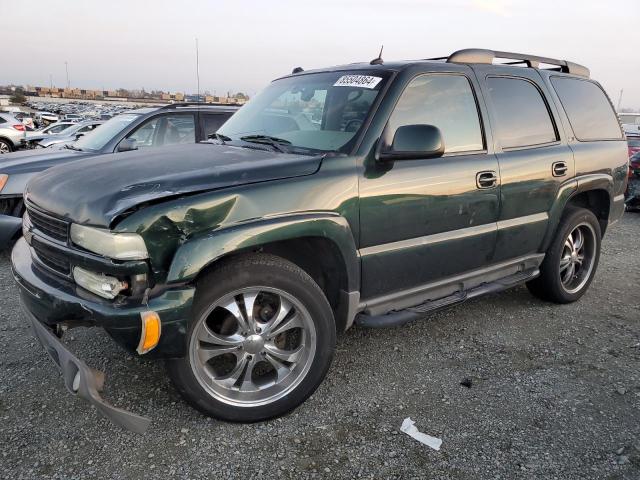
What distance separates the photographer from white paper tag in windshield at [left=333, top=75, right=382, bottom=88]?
318 centimetres

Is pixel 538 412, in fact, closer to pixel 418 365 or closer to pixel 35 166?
pixel 418 365

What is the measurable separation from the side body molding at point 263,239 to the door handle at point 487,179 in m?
1.09

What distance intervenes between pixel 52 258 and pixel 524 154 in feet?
10.3

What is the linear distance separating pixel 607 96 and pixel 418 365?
3.23 meters

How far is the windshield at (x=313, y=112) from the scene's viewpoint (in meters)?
3.08

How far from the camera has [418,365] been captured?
340cm

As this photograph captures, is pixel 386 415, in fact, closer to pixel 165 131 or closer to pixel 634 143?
pixel 165 131

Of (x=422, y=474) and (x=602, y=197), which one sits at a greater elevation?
(x=602, y=197)

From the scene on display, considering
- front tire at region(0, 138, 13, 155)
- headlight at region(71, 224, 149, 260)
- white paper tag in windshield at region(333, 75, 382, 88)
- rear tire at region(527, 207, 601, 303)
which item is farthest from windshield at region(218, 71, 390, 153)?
front tire at region(0, 138, 13, 155)

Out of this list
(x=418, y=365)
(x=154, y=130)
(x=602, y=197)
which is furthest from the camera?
(x=154, y=130)

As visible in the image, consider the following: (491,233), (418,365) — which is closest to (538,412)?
(418,365)

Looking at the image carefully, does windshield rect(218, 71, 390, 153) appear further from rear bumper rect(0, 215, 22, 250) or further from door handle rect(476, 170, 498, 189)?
rear bumper rect(0, 215, 22, 250)

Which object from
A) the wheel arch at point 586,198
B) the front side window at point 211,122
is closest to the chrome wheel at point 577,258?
the wheel arch at point 586,198

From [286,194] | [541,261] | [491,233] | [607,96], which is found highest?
[607,96]
